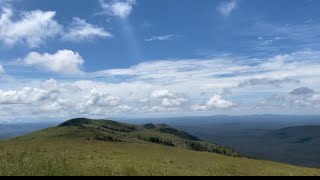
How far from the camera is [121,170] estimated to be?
1439 inches

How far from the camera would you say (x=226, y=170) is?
41062 millimetres
